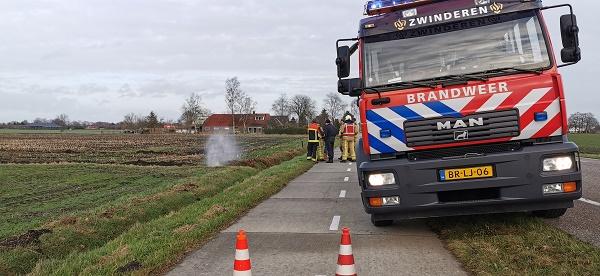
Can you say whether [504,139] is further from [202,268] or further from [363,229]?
[202,268]

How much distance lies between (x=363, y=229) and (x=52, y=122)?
17131 centimetres

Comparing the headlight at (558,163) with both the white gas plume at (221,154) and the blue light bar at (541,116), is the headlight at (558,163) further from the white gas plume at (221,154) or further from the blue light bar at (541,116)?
the white gas plume at (221,154)

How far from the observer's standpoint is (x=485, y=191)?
635 centimetres

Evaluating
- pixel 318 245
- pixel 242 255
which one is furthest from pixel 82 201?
pixel 242 255

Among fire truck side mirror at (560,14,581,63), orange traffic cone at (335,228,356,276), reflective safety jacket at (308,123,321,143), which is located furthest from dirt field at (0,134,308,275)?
fire truck side mirror at (560,14,581,63)

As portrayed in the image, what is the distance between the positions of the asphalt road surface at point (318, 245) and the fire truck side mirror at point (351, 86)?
1.96m

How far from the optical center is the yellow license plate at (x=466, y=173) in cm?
623

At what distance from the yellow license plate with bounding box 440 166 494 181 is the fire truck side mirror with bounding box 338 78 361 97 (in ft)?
4.88

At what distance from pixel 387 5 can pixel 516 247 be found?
3.67m

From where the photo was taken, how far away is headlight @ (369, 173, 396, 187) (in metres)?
6.54

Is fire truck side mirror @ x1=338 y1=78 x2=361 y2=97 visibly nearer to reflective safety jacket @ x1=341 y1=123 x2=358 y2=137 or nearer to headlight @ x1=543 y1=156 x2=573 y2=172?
headlight @ x1=543 y1=156 x2=573 y2=172

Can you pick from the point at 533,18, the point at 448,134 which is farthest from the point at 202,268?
the point at 533,18

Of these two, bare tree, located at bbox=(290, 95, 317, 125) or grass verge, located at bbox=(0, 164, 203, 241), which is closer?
grass verge, located at bbox=(0, 164, 203, 241)

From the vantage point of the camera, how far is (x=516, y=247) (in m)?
5.94
